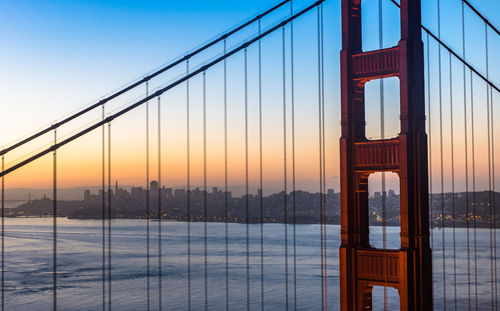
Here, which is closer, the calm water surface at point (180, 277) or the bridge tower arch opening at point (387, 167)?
the bridge tower arch opening at point (387, 167)

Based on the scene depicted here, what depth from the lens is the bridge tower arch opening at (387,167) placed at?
1703 centimetres

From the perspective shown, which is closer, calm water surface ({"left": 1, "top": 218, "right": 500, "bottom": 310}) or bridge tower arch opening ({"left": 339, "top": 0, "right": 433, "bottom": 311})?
bridge tower arch opening ({"left": 339, "top": 0, "right": 433, "bottom": 311})

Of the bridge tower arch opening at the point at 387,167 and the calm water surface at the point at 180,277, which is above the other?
the bridge tower arch opening at the point at 387,167

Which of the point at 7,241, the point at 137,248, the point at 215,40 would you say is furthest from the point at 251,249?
the point at 215,40

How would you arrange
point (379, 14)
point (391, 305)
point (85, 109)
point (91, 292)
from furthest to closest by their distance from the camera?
point (91, 292), point (391, 305), point (379, 14), point (85, 109)

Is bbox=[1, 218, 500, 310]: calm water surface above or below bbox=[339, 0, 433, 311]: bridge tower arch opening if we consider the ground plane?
below

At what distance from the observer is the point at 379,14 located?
2023 centimetres

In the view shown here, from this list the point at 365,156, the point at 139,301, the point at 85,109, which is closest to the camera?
the point at 85,109

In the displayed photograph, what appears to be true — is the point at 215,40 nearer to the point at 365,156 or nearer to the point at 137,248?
the point at 365,156

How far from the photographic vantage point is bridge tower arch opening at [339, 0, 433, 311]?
55.9ft

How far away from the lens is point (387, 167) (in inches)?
696

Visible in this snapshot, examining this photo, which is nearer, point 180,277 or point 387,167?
point 387,167

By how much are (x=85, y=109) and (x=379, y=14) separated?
9.84 meters

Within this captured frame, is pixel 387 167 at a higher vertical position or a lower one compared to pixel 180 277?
higher
